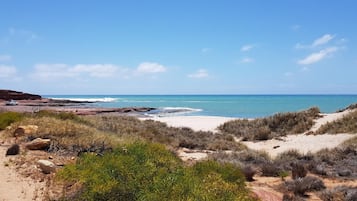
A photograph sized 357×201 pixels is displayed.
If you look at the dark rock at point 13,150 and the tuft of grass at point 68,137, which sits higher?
the tuft of grass at point 68,137

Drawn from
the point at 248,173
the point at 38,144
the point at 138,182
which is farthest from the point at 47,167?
the point at 248,173

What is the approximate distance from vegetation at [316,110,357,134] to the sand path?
21.4 metres

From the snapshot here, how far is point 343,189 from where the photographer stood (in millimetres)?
11328

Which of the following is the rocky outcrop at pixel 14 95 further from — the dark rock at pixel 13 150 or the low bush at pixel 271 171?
the low bush at pixel 271 171

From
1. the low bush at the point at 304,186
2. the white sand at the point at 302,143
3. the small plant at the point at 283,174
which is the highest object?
the low bush at the point at 304,186

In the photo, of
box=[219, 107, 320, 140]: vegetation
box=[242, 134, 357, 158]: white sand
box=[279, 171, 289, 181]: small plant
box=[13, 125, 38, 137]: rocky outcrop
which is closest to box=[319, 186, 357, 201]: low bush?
box=[279, 171, 289, 181]: small plant

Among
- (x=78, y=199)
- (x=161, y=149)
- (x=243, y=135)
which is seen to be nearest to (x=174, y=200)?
(x=78, y=199)

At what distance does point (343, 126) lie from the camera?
2719 cm

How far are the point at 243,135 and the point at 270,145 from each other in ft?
13.1

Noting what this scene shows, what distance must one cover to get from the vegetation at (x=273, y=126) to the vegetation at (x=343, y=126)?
69.9 inches

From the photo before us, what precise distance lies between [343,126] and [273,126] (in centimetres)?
576

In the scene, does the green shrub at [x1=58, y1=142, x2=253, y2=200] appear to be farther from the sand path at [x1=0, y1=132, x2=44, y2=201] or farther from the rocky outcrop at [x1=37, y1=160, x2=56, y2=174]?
the rocky outcrop at [x1=37, y1=160, x2=56, y2=174]

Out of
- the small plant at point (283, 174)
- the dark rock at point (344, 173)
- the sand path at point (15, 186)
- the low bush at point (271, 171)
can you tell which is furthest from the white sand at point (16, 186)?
the dark rock at point (344, 173)

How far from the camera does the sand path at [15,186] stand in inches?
347
